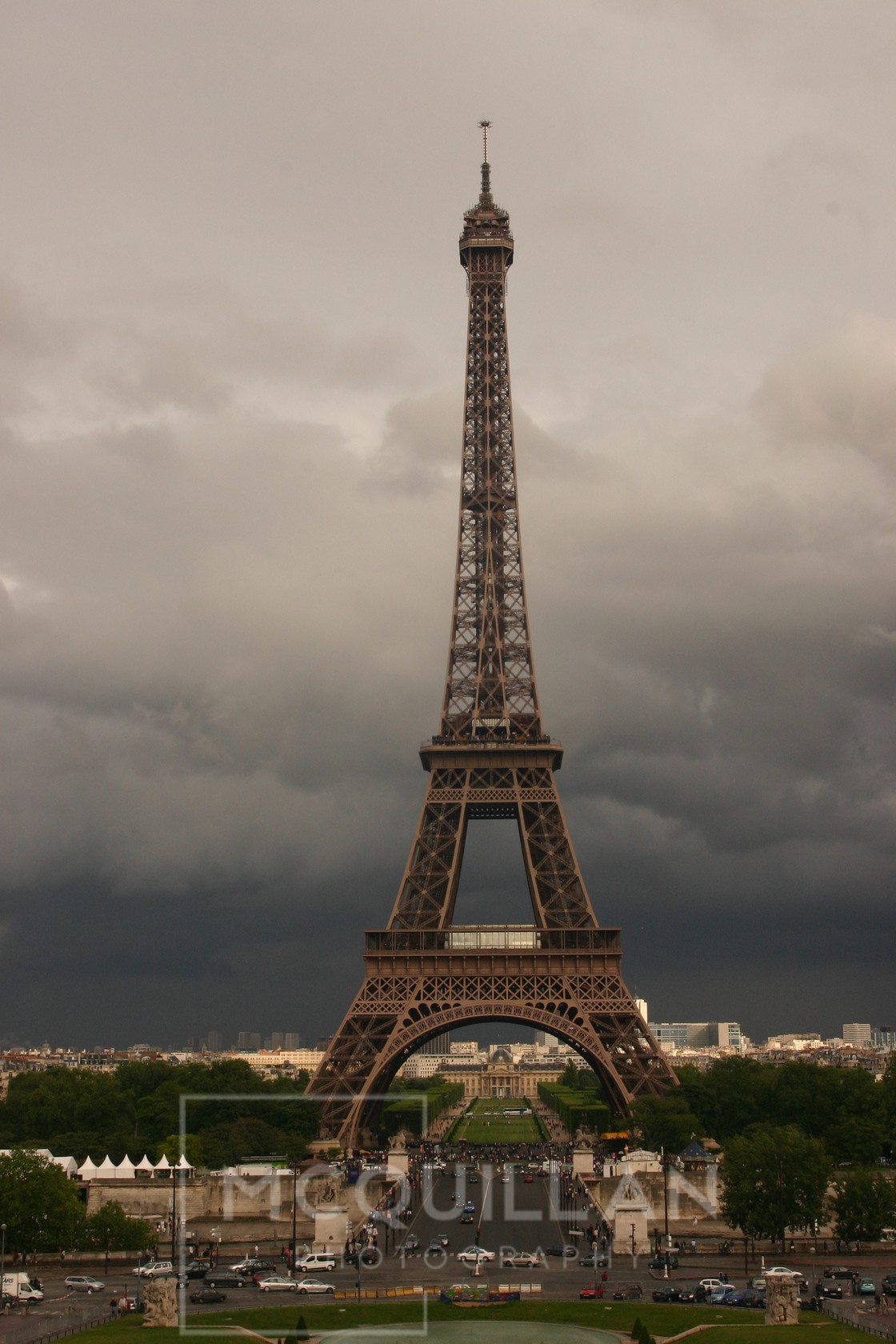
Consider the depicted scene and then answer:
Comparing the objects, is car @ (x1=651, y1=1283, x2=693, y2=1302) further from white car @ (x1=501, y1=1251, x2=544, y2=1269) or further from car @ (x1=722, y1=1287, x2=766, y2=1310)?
white car @ (x1=501, y1=1251, x2=544, y2=1269)

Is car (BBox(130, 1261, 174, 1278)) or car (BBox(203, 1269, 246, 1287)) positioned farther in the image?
car (BBox(130, 1261, 174, 1278))

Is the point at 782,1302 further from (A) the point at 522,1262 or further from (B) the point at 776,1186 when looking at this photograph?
(A) the point at 522,1262

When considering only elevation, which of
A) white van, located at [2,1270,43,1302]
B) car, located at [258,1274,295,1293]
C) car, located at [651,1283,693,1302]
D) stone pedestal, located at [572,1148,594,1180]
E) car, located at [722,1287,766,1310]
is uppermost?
white van, located at [2,1270,43,1302]

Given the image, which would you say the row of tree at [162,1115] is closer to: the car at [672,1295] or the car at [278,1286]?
the car at [278,1286]

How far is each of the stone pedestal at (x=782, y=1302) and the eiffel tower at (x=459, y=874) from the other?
45791 millimetres

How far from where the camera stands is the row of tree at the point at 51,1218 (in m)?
72.8

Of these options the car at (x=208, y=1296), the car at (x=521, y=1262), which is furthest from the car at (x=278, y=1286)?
the car at (x=521, y=1262)

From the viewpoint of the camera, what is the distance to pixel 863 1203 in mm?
77125

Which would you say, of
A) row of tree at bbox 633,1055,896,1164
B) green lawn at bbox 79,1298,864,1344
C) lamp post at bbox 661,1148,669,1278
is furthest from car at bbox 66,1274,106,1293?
row of tree at bbox 633,1055,896,1164

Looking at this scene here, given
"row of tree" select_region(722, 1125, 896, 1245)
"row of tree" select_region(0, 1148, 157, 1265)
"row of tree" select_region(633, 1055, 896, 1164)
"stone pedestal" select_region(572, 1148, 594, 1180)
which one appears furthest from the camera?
"row of tree" select_region(633, 1055, 896, 1164)

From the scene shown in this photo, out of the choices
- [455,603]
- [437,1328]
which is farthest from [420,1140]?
[437,1328]

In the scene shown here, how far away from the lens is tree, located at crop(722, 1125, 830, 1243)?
74.5 meters

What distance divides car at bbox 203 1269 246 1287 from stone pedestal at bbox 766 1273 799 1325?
2577 cm

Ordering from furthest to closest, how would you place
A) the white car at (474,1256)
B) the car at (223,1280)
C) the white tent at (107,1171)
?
the white tent at (107,1171), the white car at (474,1256), the car at (223,1280)
